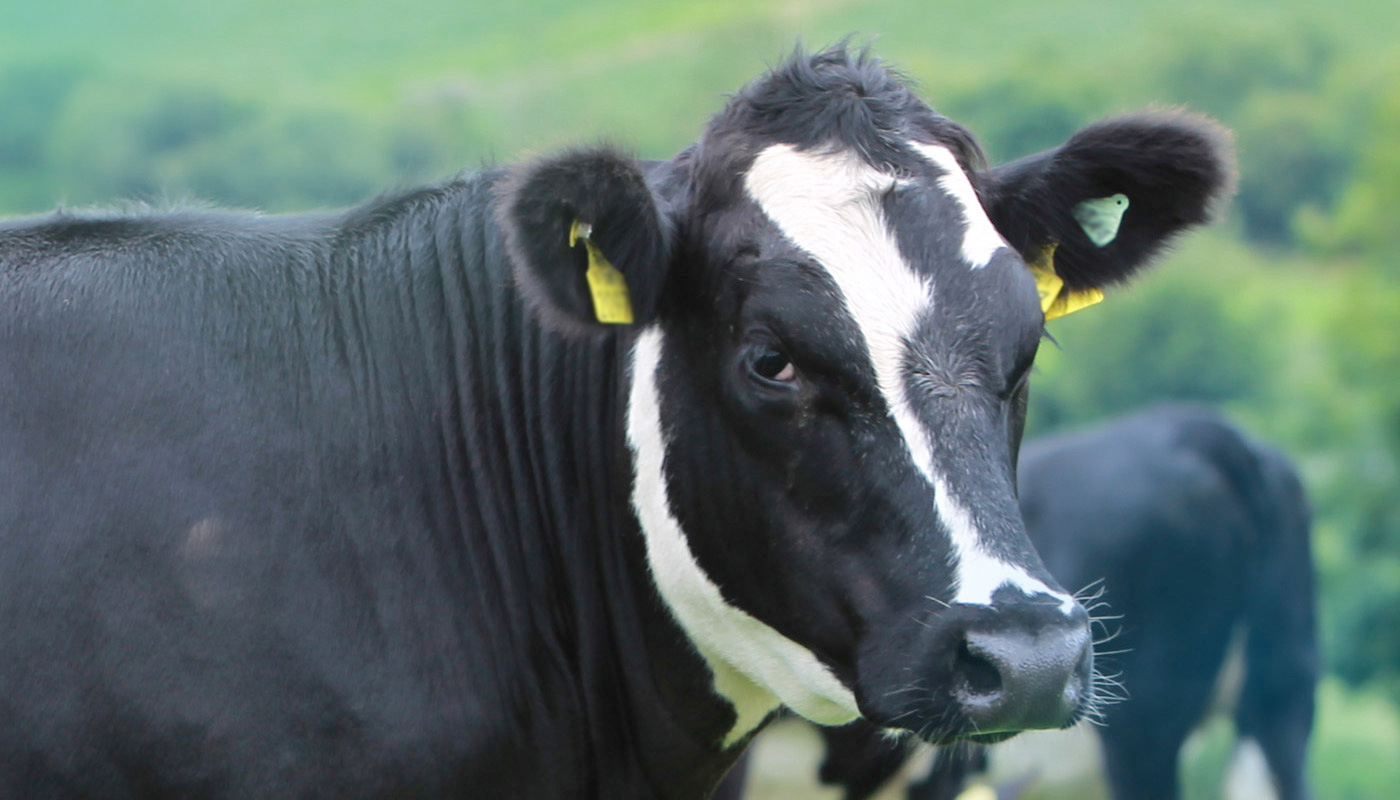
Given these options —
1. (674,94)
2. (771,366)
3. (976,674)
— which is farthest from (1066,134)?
(976,674)

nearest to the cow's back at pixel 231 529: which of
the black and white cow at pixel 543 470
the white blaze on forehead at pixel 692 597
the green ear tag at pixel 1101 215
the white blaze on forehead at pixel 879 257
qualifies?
the black and white cow at pixel 543 470

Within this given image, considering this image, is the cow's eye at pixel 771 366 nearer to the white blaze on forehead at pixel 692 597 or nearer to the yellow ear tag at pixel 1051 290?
the white blaze on forehead at pixel 692 597

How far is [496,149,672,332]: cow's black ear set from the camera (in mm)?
3439

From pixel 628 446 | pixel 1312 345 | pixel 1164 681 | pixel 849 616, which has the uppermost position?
pixel 628 446

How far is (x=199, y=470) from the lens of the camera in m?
3.41

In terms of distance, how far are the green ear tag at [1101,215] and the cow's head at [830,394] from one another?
40cm

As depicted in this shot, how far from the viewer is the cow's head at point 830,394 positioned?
320 cm

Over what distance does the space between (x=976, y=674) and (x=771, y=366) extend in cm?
82

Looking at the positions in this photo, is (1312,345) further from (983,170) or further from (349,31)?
(349,31)

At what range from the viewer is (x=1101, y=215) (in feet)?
13.7

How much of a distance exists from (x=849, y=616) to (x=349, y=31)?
58794 mm

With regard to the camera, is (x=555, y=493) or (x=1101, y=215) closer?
(x=555, y=493)

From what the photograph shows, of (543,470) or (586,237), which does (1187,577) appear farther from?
(586,237)

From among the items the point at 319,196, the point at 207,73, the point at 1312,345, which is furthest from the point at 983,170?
the point at 207,73
